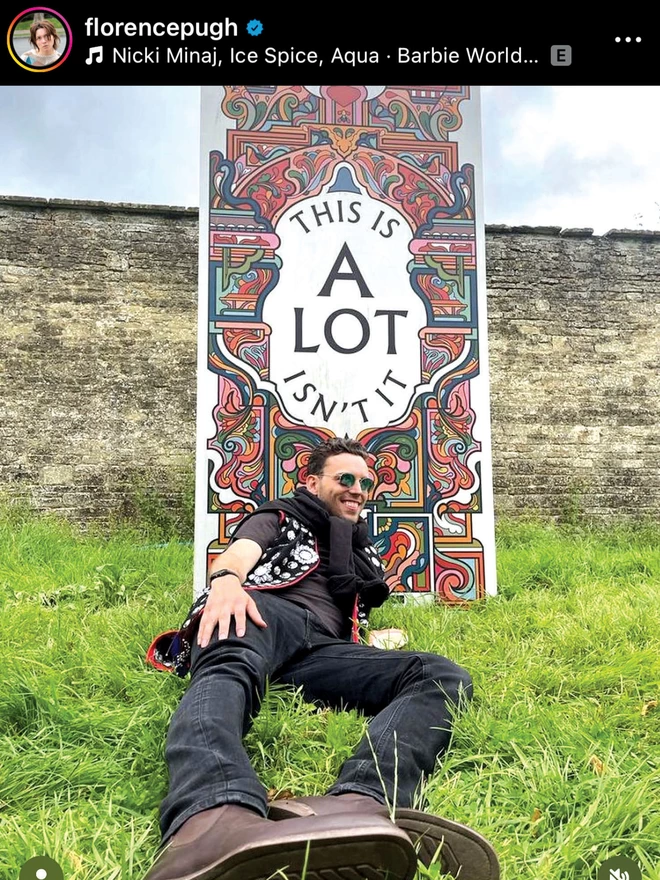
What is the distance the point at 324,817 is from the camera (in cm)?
129

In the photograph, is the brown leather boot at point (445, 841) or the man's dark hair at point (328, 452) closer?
the brown leather boot at point (445, 841)

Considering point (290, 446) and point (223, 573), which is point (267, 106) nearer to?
point (290, 446)

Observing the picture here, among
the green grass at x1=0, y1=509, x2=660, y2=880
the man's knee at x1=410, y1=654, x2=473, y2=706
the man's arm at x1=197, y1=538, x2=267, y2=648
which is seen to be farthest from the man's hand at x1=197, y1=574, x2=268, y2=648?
the man's knee at x1=410, y1=654, x2=473, y2=706

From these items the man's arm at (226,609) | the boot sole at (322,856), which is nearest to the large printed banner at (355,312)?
the man's arm at (226,609)

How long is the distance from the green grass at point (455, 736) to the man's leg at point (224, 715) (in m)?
0.14

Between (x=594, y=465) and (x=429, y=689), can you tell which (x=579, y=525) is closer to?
(x=594, y=465)

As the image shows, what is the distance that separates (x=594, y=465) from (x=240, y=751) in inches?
230

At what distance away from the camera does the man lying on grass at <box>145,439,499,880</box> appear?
123cm
